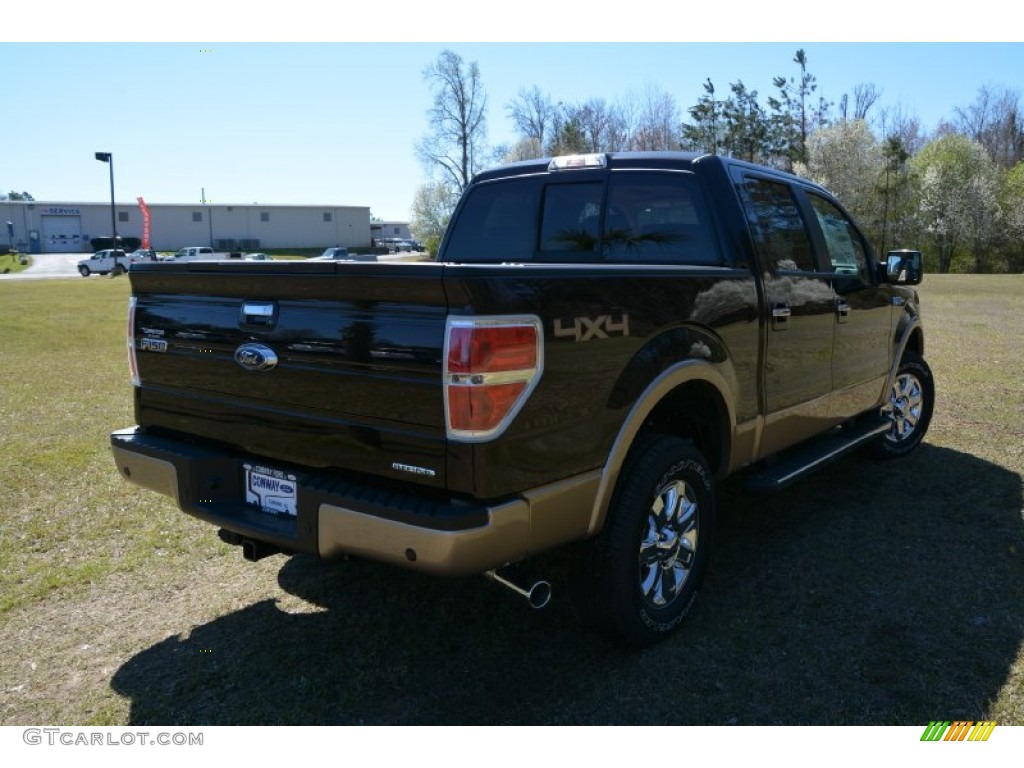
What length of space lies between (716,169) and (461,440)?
229 cm

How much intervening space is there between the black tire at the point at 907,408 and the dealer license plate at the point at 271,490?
4.61 m

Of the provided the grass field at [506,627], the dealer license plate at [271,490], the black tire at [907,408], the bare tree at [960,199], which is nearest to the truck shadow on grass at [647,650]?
the grass field at [506,627]

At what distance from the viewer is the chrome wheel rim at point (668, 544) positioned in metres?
3.25

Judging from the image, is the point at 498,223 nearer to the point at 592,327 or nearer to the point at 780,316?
the point at 780,316

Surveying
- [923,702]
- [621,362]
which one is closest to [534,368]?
[621,362]

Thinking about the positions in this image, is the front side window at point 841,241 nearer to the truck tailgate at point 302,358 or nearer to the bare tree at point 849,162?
the truck tailgate at point 302,358

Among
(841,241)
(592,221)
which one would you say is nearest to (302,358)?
(592,221)

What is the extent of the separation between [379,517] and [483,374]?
0.59m

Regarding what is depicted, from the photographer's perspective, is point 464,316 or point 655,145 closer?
point 464,316

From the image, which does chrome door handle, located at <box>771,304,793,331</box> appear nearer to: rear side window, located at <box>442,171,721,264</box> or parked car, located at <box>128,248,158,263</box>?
rear side window, located at <box>442,171,721,264</box>

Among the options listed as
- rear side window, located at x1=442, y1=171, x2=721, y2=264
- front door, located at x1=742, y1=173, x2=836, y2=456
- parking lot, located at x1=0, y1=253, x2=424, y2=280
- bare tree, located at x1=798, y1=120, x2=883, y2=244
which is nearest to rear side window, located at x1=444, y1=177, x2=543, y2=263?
rear side window, located at x1=442, y1=171, x2=721, y2=264

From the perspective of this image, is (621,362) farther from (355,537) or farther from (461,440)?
(355,537)

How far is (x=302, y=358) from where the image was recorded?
113 inches

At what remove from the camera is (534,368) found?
2588 millimetres
